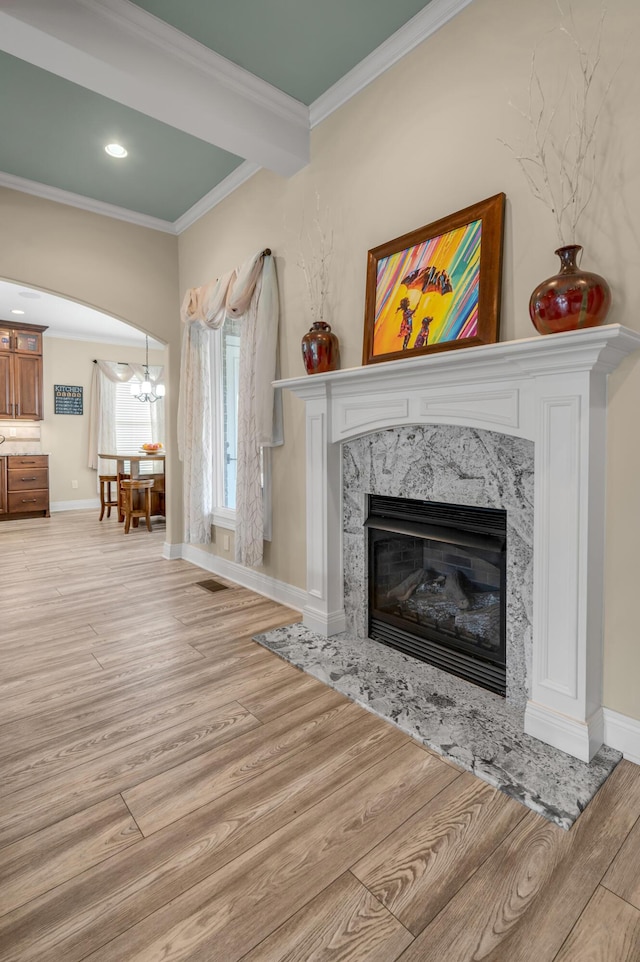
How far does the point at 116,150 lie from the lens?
3268 mm

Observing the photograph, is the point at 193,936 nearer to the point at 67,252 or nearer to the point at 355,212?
the point at 355,212

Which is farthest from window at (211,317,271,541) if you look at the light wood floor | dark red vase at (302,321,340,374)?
the light wood floor

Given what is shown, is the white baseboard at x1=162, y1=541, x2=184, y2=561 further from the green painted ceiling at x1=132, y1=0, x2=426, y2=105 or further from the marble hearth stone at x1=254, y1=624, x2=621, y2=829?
the green painted ceiling at x1=132, y1=0, x2=426, y2=105

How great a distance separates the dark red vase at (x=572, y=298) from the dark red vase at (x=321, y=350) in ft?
4.11

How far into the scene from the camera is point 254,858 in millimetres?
1325

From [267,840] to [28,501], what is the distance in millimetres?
7065

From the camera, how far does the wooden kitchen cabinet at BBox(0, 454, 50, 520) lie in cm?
691

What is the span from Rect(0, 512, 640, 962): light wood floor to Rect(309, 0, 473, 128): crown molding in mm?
3077

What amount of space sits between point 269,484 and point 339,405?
3.23 ft

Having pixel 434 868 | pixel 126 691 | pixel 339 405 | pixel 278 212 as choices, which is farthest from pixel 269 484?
pixel 434 868

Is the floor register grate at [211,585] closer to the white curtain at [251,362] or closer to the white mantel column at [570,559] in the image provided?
the white curtain at [251,362]

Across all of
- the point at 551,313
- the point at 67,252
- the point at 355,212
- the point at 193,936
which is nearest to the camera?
the point at 193,936

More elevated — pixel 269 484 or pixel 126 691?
pixel 269 484

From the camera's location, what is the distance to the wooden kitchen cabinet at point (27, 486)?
22.7 ft
